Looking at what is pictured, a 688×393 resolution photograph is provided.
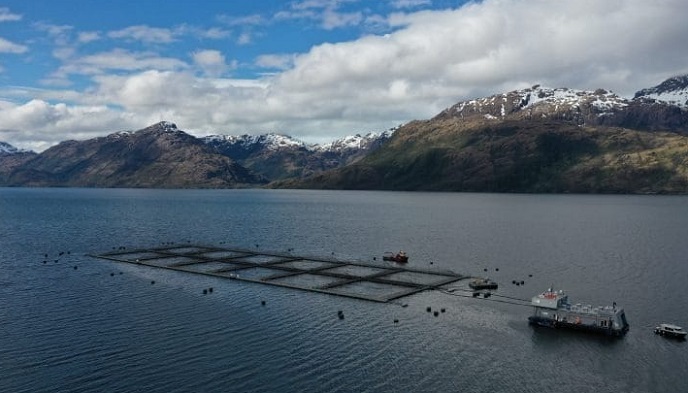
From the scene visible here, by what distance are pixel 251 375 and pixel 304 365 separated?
7068 mm

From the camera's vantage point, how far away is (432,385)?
211ft

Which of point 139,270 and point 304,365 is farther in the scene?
point 139,270

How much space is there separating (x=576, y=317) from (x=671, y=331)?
527 inches

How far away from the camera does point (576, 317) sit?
88.9 meters

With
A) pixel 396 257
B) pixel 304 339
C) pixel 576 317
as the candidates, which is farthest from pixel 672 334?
pixel 396 257

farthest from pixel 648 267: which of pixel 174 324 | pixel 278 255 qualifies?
pixel 174 324

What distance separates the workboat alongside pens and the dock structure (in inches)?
1079

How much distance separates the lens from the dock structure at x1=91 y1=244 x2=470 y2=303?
11494 cm

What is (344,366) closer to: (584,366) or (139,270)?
(584,366)

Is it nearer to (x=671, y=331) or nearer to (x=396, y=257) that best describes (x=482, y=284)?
(x=396, y=257)

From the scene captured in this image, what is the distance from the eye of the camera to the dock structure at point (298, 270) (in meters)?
115

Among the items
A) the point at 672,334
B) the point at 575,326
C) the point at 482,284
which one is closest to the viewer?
the point at 672,334

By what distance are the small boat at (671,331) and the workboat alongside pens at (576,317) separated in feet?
15.3

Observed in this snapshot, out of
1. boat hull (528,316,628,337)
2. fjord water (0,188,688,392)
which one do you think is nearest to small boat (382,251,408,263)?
fjord water (0,188,688,392)
